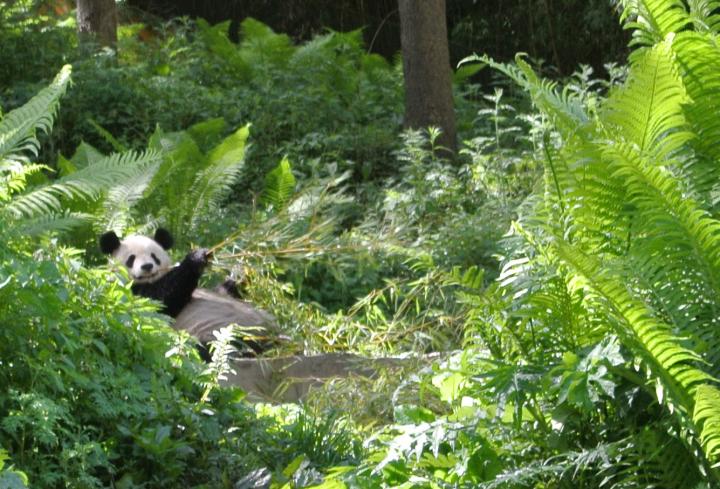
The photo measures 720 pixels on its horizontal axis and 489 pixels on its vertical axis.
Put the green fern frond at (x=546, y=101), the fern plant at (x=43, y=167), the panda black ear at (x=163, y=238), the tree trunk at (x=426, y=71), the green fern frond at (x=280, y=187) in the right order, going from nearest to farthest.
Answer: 1. the green fern frond at (x=546, y=101)
2. the fern plant at (x=43, y=167)
3. the panda black ear at (x=163, y=238)
4. the green fern frond at (x=280, y=187)
5. the tree trunk at (x=426, y=71)

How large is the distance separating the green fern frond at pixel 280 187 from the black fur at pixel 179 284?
219cm

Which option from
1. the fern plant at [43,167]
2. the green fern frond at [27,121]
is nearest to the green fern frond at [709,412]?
the fern plant at [43,167]

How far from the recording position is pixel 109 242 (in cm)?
697

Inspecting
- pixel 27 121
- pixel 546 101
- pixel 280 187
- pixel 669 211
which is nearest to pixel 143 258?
pixel 27 121

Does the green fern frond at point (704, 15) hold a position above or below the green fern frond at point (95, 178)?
above

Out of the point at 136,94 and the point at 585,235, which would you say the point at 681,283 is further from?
the point at 136,94

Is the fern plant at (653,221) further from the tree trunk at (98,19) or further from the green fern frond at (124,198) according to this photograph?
the tree trunk at (98,19)

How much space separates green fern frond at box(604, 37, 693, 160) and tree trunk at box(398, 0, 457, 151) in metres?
7.45

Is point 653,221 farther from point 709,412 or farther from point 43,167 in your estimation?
point 43,167

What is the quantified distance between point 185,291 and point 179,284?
0.05 metres

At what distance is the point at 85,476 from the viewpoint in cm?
357

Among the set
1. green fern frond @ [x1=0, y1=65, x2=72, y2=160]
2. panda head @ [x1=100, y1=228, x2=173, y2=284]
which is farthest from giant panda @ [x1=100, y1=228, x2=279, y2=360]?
green fern frond @ [x1=0, y1=65, x2=72, y2=160]

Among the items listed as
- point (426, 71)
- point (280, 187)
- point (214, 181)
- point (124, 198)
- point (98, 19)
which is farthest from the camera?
point (98, 19)

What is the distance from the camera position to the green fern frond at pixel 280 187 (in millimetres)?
9023
